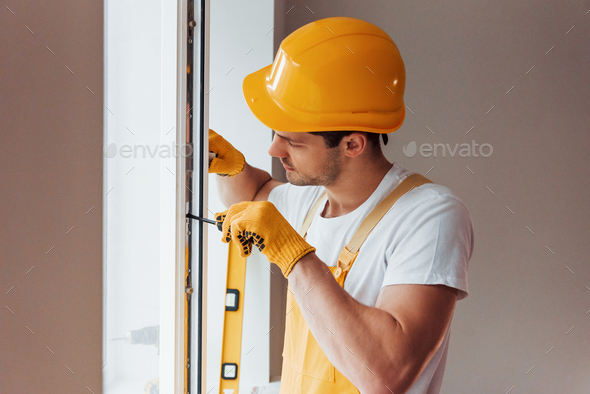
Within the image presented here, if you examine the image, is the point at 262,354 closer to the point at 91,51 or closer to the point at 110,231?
the point at 110,231

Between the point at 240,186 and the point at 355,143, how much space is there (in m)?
0.46

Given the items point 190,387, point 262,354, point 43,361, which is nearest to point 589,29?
point 262,354

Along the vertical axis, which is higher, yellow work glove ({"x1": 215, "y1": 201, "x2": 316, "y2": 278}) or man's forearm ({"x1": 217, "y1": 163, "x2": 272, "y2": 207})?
man's forearm ({"x1": 217, "y1": 163, "x2": 272, "y2": 207})

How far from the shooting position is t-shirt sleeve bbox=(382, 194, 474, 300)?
0.72m

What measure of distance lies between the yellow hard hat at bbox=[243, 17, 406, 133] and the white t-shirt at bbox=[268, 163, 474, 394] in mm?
187

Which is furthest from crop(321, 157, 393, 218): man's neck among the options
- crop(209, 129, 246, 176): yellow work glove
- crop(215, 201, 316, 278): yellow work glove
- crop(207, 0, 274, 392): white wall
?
crop(207, 0, 274, 392): white wall

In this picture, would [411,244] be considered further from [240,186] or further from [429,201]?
[240,186]

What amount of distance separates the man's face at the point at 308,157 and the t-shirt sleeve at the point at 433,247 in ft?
0.70

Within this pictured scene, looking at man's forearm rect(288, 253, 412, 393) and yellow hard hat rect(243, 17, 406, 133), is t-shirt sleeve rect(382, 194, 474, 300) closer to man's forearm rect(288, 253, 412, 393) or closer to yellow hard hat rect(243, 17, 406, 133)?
man's forearm rect(288, 253, 412, 393)

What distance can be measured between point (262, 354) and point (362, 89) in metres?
1.26

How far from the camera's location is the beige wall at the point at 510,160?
1.78 metres

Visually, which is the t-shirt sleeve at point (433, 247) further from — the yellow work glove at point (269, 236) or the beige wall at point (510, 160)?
the beige wall at point (510, 160)

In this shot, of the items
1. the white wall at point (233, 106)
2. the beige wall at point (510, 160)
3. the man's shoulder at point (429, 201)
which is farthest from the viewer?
the beige wall at point (510, 160)

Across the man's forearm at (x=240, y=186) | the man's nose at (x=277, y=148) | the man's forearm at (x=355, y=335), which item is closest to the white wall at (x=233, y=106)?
the man's forearm at (x=240, y=186)
